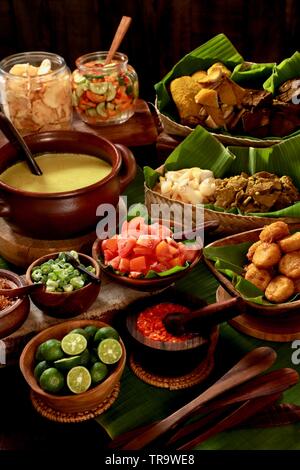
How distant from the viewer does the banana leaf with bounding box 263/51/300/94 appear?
2.46m

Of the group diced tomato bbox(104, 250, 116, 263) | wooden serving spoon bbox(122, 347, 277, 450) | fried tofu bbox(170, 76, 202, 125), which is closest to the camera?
wooden serving spoon bbox(122, 347, 277, 450)

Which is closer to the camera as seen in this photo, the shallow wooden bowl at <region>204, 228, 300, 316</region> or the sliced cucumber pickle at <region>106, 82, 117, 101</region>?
the shallow wooden bowl at <region>204, 228, 300, 316</region>

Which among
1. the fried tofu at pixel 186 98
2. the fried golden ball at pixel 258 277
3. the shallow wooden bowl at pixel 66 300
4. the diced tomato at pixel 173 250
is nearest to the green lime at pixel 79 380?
the shallow wooden bowl at pixel 66 300

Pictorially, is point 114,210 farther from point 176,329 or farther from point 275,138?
point 275,138

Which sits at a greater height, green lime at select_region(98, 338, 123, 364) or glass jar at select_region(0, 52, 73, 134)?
glass jar at select_region(0, 52, 73, 134)

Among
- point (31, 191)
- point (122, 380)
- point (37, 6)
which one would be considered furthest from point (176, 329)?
point (37, 6)

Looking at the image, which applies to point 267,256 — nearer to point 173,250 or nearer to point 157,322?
point 173,250

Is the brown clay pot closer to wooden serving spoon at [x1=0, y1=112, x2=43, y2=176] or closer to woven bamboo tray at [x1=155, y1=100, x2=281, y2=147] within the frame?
wooden serving spoon at [x1=0, y1=112, x2=43, y2=176]

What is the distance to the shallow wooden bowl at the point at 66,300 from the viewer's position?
1.62 m

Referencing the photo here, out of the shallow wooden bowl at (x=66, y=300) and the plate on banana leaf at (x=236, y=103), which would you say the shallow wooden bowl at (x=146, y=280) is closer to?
the shallow wooden bowl at (x=66, y=300)

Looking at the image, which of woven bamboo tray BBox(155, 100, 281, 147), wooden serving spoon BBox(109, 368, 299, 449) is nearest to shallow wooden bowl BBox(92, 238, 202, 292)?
wooden serving spoon BBox(109, 368, 299, 449)

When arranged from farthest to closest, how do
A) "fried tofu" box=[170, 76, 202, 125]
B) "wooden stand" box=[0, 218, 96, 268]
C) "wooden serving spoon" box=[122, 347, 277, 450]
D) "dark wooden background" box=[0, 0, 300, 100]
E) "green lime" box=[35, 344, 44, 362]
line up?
"dark wooden background" box=[0, 0, 300, 100]
"fried tofu" box=[170, 76, 202, 125]
"wooden stand" box=[0, 218, 96, 268]
"green lime" box=[35, 344, 44, 362]
"wooden serving spoon" box=[122, 347, 277, 450]

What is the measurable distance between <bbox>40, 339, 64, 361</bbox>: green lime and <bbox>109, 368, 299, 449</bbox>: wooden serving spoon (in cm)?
22

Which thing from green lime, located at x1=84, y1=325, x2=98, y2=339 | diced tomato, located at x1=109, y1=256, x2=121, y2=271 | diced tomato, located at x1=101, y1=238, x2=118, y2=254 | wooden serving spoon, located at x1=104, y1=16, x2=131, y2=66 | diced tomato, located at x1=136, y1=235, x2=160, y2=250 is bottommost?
green lime, located at x1=84, y1=325, x2=98, y2=339
